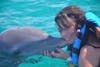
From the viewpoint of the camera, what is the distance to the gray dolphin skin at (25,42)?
4.89m

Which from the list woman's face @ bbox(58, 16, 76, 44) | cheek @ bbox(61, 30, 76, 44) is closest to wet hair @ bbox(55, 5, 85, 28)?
woman's face @ bbox(58, 16, 76, 44)

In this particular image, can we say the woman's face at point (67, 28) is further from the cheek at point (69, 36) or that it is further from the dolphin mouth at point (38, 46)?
the dolphin mouth at point (38, 46)

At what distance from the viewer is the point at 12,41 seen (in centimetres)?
494

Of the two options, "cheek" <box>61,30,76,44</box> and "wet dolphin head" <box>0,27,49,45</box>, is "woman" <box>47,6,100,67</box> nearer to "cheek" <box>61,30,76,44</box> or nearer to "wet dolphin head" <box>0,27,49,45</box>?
"cheek" <box>61,30,76,44</box>

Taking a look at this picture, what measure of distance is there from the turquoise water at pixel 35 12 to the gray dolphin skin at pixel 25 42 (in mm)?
3671

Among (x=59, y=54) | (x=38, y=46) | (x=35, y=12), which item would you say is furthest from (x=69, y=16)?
(x=35, y=12)

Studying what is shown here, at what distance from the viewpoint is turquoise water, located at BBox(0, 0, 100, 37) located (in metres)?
9.07

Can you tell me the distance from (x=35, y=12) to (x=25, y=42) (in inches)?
204

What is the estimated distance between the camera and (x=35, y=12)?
10062 mm

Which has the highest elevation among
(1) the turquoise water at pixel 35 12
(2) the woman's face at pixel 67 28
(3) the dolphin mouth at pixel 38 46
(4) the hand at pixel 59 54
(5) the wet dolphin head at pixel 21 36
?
(2) the woman's face at pixel 67 28

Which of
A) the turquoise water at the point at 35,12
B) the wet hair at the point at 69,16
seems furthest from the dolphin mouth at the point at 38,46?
the turquoise water at the point at 35,12

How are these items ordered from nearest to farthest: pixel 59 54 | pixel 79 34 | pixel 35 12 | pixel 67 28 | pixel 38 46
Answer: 1. pixel 79 34
2. pixel 67 28
3. pixel 38 46
4. pixel 59 54
5. pixel 35 12

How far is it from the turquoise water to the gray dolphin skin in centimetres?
367

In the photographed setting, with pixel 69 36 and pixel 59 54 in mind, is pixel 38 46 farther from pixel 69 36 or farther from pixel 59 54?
pixel 59 54
